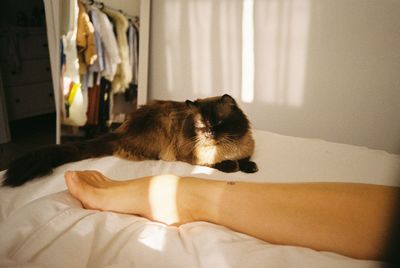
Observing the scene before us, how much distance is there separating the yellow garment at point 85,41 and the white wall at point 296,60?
460mm

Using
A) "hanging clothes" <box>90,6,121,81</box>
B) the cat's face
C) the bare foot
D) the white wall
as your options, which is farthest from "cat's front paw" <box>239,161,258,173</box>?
"hanging clothes" <box>90,6,121,81</box>

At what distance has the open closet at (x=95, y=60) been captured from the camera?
1768mm

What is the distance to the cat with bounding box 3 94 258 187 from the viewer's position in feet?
3.66

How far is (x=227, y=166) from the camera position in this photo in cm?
108

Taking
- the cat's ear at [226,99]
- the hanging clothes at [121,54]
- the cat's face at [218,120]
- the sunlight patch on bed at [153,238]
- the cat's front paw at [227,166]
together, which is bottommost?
the sunlight patch on bed at [153,238]

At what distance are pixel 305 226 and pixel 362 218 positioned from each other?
0.37 ft

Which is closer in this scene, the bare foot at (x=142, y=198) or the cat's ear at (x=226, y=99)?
the bare foot at (x=142, y=198)

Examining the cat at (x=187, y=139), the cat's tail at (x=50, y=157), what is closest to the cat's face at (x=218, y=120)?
the cat at (x=187, y=139)

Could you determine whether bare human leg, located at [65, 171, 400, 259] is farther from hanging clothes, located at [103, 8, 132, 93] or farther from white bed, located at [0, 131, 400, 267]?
hanging clothes, located at [103, 8, 132, 93]

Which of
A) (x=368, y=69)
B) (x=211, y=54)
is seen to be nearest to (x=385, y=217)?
(x=368, y=69)

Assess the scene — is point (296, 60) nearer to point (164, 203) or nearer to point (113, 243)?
point (164, 203)

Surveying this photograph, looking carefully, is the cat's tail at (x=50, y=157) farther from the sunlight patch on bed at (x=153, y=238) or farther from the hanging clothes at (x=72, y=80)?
the hanging clothes at (x=72, y=80)

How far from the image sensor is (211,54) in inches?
75.0

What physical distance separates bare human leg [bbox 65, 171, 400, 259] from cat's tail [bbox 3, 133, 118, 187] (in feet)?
0.65
